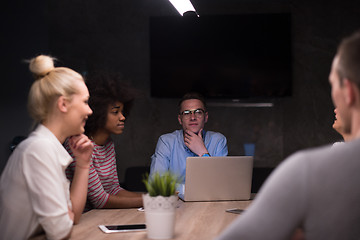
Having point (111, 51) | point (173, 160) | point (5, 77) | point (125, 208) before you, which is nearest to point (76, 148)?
point (125, 208)

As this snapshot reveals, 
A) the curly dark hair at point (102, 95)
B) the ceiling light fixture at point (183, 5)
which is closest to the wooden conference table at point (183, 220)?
the curly dark hair at point (102, 95)

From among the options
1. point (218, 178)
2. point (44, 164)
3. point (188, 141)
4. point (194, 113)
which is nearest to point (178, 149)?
point (188, 141)

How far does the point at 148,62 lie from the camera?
17.2ft

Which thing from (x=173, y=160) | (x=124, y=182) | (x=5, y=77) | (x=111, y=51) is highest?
(x=111, y=51)

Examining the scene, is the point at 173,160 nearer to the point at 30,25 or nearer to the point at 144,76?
the point at 144,76

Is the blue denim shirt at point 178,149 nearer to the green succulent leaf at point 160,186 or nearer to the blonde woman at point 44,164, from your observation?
the blonde woman at point 44,164

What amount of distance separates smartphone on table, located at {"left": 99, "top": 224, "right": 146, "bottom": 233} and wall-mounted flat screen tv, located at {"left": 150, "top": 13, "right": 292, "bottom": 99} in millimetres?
3242

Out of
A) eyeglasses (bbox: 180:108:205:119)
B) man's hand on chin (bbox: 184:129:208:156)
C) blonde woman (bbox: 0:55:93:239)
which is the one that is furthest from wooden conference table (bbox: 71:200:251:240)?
eyeglasses (bbox: 180:108:205:119)

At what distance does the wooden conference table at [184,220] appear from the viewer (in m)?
1.83

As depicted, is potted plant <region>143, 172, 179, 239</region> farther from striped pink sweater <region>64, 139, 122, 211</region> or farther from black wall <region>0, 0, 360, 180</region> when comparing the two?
black wall <region>0, 0, 360, 180</region>

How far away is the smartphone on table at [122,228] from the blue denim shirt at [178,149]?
162 centimetres

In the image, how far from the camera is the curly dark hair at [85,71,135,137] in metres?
2.78

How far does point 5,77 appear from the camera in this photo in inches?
184

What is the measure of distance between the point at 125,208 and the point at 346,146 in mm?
1714
